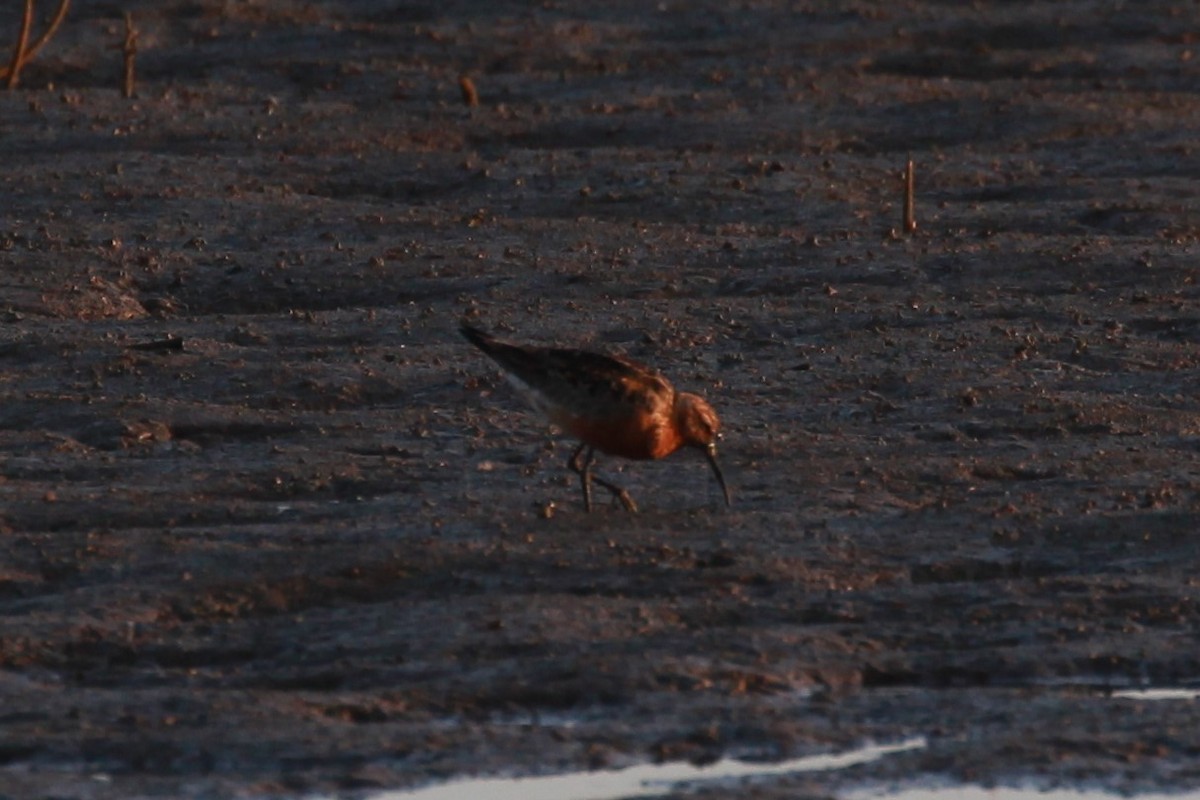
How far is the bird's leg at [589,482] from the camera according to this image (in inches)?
356

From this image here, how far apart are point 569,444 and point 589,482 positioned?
795mm

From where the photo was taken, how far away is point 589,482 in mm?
9336

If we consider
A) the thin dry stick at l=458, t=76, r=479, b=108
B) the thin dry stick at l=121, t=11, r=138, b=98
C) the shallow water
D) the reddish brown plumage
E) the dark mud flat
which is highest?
the thin dry stick at l=121, t=11, r=138, b=98

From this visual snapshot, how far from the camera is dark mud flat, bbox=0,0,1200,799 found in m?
7.14

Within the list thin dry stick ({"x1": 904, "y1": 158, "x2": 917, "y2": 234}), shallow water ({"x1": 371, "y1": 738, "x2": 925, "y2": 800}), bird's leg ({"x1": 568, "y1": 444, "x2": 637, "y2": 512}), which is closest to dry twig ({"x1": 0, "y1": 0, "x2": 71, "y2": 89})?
thin dry stick ({"x1": 904, "y1": 158, "x2": 917, "y2": 234})

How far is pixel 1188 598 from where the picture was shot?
26.8 feet

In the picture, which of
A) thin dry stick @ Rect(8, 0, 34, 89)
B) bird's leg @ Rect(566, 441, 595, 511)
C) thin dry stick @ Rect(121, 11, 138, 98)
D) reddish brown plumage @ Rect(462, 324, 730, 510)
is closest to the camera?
reddish brown plumage @ Rect(462, 324, 730, 510)

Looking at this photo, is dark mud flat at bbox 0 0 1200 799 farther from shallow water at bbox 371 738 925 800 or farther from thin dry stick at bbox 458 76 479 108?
thin dry stick at bbox 458 76 479 108

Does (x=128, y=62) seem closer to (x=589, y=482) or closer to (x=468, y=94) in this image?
(x=468, y=94)

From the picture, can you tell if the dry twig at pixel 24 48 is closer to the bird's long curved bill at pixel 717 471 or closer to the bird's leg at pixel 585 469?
the bird's leg at pixel 585 469

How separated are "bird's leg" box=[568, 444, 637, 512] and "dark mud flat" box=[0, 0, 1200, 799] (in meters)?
0.10

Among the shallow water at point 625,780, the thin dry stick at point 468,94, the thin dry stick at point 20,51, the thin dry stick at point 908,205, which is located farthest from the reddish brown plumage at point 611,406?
the thin dry stick at point 468,94

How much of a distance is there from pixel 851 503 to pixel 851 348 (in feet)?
8.44

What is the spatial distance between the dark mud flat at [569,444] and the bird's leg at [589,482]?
0.32 ft
